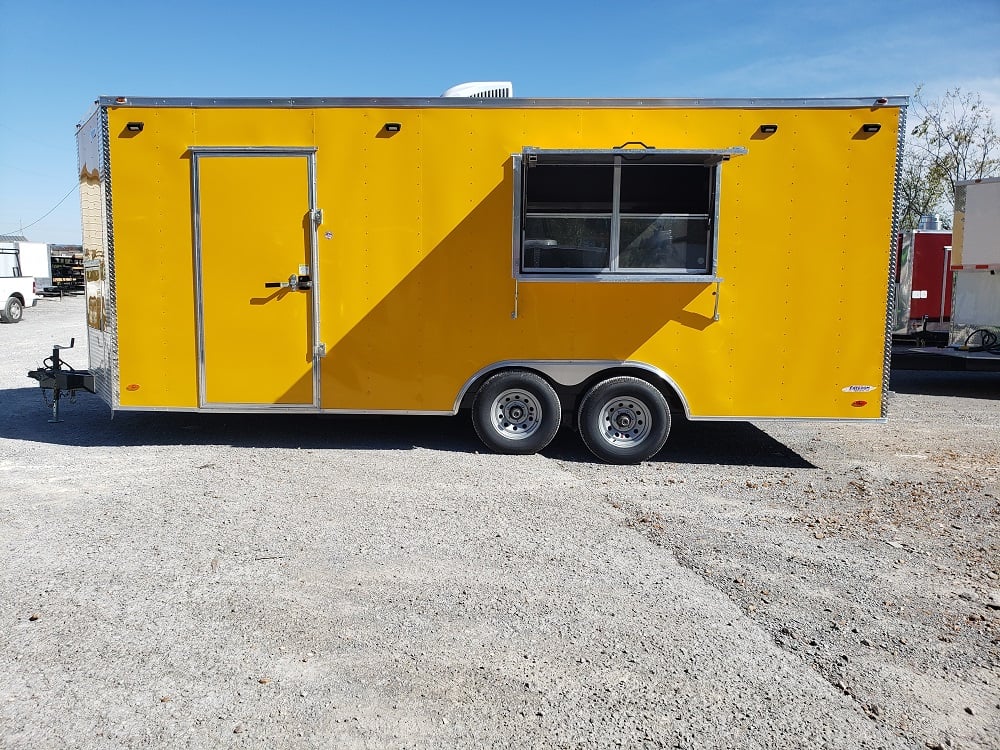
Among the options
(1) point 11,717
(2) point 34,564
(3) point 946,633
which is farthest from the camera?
(2) point 34,564

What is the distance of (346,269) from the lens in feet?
23.9

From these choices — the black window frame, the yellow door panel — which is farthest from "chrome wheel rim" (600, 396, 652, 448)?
the yellow door panel

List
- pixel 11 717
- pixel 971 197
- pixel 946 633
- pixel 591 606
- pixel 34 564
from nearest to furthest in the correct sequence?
1. pixel 11 717
2. pixel 946 633
3. pixel 591 606
4. pixel 34 564
5. pixel 971 197

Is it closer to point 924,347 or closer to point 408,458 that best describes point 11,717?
point 408,458

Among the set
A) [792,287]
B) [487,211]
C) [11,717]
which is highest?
[487,211]

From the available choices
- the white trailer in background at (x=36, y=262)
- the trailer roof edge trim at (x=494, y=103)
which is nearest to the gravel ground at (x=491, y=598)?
the trailer roof edge trim at (x=494, y=103)

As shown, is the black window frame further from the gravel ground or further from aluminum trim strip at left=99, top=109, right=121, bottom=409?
aluminum trim strip at left=99, top=109, right=121, bottom=409

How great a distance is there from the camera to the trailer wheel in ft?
73.4

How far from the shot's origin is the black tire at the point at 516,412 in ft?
24.0

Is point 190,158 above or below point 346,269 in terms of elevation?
above

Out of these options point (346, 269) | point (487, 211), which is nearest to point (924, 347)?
point (487, 211)

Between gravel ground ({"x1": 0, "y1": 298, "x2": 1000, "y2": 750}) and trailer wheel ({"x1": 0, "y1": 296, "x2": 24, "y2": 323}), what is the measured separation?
17.3m

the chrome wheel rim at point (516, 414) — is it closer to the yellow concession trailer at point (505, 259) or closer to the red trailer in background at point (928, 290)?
the yellow concession trailer at point (505, 259)

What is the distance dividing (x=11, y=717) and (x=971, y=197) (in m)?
12.3
